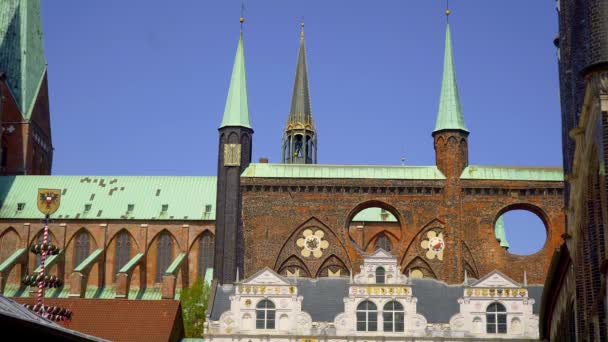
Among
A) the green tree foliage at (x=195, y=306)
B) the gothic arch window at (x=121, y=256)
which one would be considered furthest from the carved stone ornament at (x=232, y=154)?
the gothic arch window at (x=121, y=256)

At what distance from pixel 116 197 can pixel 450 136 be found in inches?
981

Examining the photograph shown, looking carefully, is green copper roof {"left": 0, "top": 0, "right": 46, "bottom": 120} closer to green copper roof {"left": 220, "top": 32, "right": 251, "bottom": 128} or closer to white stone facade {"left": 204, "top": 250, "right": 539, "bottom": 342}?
green copper roof {"left": 220, "top": 32, "right": 251, "bottom": 128}

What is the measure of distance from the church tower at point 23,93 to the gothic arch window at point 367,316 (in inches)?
1627

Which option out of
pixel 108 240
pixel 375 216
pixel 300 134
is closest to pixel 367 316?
pixel 375 216

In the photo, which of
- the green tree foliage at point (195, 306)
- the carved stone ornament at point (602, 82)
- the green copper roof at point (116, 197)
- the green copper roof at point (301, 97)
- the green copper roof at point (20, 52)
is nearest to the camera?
the carved stone ornament at point (602, 82)

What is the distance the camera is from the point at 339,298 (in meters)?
46.3

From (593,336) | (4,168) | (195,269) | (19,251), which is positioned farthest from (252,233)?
(593,336)

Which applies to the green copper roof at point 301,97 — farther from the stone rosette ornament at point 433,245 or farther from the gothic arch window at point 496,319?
the gothic arch window at point 496,319

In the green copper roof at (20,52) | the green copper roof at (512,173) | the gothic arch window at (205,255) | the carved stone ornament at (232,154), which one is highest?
the green copper roof at (20,52)

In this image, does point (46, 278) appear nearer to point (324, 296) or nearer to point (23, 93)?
point (324, 296)

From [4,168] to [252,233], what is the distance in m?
29.0

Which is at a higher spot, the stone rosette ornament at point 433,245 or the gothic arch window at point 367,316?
the stone rosette ornament at point 433,245

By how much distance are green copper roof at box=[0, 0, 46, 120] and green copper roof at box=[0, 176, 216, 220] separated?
9153 mm

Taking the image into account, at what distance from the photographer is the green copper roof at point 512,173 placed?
5775 cm
